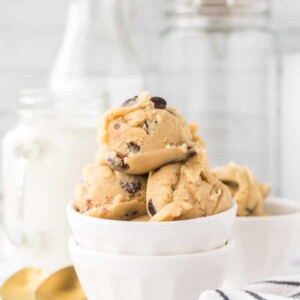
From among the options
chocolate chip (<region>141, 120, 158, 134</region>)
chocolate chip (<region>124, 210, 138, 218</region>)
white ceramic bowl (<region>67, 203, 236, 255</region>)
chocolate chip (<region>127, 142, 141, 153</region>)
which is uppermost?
chocolate chip (<region>141, 120, 158, 134</region>)

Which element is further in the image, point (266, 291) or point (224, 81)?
point (224, 81)

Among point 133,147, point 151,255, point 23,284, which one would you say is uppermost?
point 133,147

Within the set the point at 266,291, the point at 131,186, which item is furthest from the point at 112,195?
the point at 266,291

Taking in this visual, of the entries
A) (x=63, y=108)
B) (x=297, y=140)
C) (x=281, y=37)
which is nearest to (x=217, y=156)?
(x=297, y=140)

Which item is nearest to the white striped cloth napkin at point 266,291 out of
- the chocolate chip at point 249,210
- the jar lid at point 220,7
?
the chocolate chip at point 249,210

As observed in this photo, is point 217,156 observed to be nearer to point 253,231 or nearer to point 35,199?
point 35,199

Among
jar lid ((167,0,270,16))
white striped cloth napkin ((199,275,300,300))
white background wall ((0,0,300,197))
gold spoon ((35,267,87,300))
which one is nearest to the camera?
white striped cloth napkin ((199,275,300,300))

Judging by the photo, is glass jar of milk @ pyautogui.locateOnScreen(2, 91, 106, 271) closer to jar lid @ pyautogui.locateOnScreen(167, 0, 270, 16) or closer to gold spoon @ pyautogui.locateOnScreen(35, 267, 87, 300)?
gold spoon @ pyautogui.locateOnScreen(35, 267, 87, 300)

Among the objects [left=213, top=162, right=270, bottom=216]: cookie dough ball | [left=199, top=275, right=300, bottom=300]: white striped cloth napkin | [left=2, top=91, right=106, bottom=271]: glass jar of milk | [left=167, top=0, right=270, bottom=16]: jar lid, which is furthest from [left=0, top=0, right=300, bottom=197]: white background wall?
[left=199, top=275, right=300, bottom=300]: white striped cloth napkin

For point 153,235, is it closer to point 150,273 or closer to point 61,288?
point 150,273
